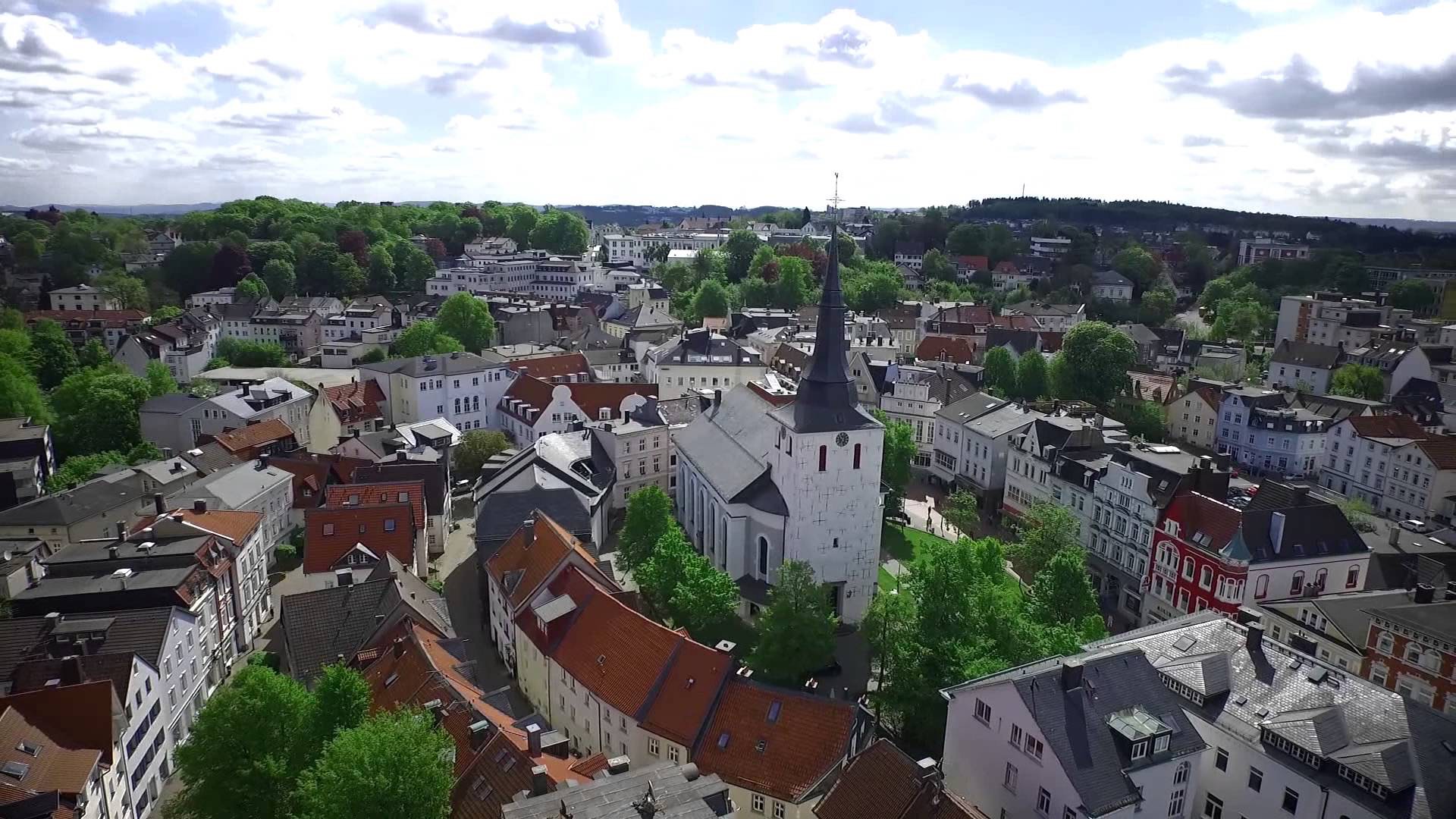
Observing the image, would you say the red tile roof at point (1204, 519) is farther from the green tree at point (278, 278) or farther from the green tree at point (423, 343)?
the green tree at point (278, 278)

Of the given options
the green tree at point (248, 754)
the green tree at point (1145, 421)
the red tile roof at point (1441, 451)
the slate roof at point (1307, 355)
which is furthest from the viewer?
the slate roof at point (1307, 355)

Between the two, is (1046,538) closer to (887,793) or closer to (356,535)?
(887,793)

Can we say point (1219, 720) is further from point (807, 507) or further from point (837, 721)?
point (807, 507)

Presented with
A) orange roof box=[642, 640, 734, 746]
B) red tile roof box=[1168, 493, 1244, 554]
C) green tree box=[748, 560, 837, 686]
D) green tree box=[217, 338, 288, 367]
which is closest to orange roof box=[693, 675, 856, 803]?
orange roof box=[642, 640, 734, 746]

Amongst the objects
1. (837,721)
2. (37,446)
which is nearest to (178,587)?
(837,721)

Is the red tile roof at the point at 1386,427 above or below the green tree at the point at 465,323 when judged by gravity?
below

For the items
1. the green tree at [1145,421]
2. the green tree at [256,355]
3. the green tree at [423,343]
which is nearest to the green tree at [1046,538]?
the green tree at [1145,421]
